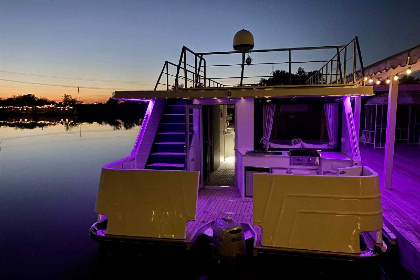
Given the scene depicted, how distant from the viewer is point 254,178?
4203mm

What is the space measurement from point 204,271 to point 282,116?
4216 millimetres

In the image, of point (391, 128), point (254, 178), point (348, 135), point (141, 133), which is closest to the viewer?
point (254, 178)

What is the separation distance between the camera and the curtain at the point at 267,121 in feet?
24.3

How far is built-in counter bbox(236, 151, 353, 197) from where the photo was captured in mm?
6441

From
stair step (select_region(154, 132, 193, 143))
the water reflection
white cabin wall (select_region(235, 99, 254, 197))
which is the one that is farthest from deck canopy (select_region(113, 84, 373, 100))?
the water reflection

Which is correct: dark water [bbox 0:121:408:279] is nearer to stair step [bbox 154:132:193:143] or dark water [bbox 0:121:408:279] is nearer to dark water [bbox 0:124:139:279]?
dark water [bbox 0:124:139:279]

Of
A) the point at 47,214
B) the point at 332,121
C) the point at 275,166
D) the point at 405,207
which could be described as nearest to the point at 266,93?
the point at 275,166

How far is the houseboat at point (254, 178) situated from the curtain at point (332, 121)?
0.9 inches

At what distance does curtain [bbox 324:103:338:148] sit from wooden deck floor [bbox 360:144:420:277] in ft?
5.04

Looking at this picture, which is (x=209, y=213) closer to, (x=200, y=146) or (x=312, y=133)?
(x=200, y=146)

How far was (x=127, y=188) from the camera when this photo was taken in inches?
181

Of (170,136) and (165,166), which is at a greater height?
(170,136)

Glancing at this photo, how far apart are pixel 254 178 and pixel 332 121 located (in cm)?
401

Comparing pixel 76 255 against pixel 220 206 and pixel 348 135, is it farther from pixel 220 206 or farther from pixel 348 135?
pixel 348 135
